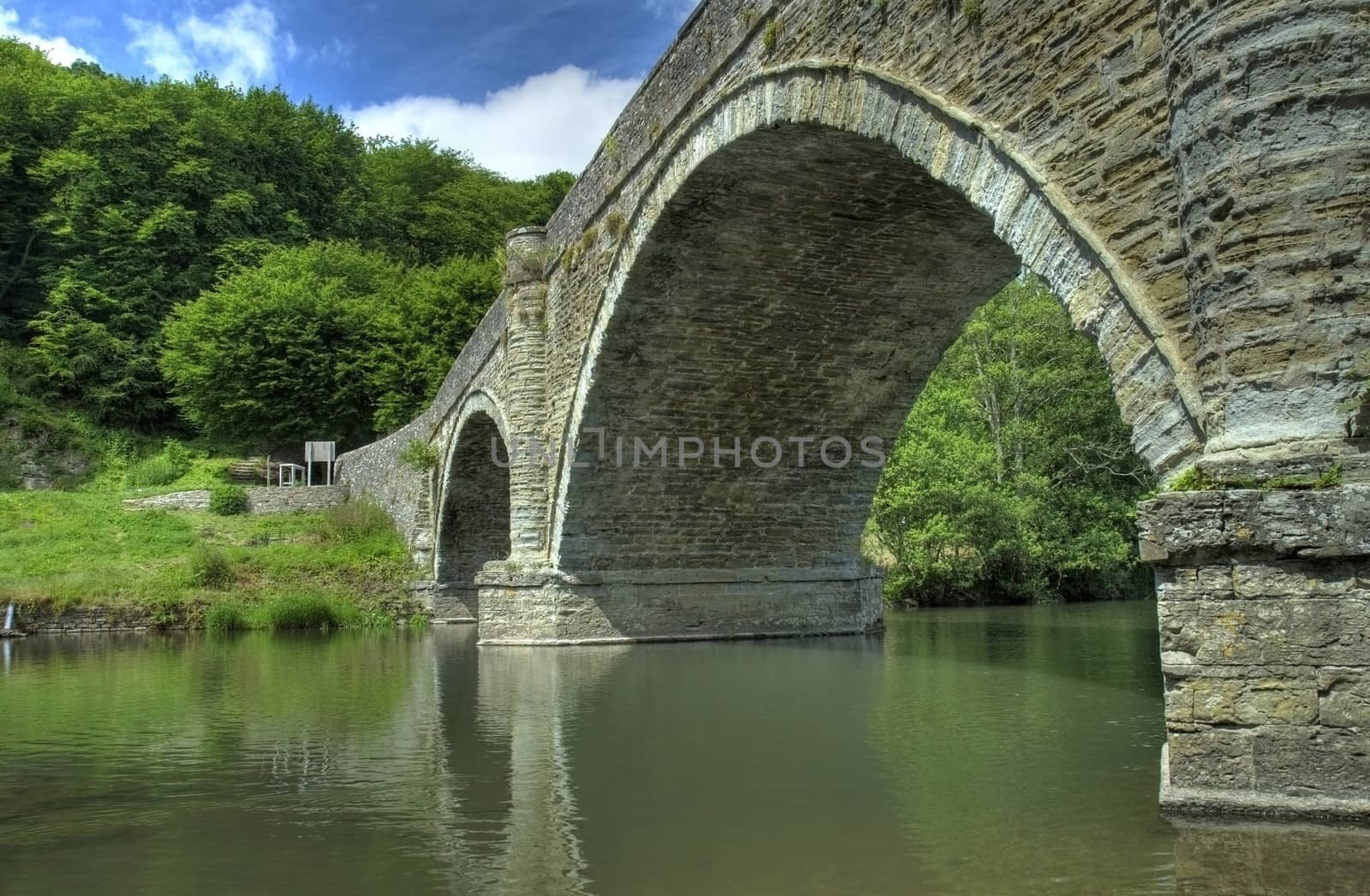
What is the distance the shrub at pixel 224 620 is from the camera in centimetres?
1631

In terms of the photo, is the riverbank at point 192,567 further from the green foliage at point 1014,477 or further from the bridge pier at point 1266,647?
the bridge pier at point 1266,647

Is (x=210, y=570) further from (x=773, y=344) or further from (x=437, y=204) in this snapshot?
(x=437, y=204)

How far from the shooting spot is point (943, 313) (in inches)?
434

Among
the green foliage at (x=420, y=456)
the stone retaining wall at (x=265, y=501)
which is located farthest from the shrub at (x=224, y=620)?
the stone retaining wall at (x=265, y=501)

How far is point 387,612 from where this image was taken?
18.7m

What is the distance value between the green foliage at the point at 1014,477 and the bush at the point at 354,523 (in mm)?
9322

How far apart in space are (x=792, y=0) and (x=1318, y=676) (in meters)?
5.77

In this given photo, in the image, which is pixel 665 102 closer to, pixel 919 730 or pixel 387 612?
pixel 919 730

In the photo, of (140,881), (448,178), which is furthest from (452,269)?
(140,881)

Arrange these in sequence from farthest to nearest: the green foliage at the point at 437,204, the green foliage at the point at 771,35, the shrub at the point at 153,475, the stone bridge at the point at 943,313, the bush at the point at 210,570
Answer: the green foliage at the point at 437,204, the shrub at the point at 153,475, the bush at the point at 210,570, the green foliage at the point at 771,35, the stone bridge at the point at 943,313

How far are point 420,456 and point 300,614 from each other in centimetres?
374

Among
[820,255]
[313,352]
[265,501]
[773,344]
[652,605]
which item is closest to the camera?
[820,255]

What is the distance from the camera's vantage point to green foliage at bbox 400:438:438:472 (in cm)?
1961

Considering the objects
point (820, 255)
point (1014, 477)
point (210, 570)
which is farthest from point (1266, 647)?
point (1014, 477)
